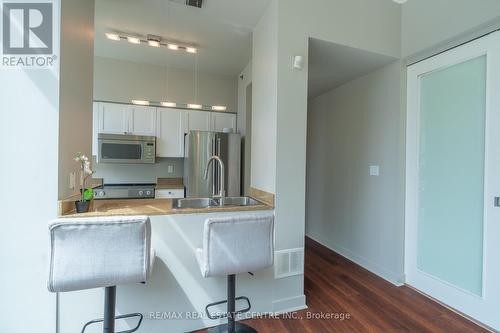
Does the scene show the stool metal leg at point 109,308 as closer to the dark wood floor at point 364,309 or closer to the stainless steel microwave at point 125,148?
the dark wood floor at point 364,309

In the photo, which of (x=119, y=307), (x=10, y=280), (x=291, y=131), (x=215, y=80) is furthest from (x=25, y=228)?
(x=215, y=80)

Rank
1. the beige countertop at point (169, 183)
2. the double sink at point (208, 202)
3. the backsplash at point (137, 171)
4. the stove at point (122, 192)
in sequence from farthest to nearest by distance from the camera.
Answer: the beige countertop at point (169, 183)
the backsplash at point (137, 171)
the stove at point (122, 192)
the double sink at point (208, 202)

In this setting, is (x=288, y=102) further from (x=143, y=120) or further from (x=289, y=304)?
(x=143, y=120)

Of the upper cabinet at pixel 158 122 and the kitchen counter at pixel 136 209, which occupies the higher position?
the upper cabinet at pixel 158 122

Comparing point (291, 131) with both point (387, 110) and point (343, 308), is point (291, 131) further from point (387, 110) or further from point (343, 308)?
point (343, 308)

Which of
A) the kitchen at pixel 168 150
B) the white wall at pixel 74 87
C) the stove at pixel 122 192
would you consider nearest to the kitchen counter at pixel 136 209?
the kitchen at pixel 168 150

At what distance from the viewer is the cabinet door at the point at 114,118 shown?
11.7 feet

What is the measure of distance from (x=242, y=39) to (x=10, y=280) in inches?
124

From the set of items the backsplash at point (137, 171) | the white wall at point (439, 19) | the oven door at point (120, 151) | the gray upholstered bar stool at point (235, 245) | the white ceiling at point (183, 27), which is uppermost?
the white ceiling at point (183, 27)

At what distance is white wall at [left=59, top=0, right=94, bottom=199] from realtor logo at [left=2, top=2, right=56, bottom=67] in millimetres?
91

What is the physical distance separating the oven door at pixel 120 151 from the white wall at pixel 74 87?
1.52 meters

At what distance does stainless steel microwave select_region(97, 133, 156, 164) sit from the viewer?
134 inches

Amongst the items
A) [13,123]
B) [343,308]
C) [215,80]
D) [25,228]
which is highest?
[215,80]

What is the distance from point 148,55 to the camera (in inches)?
139
